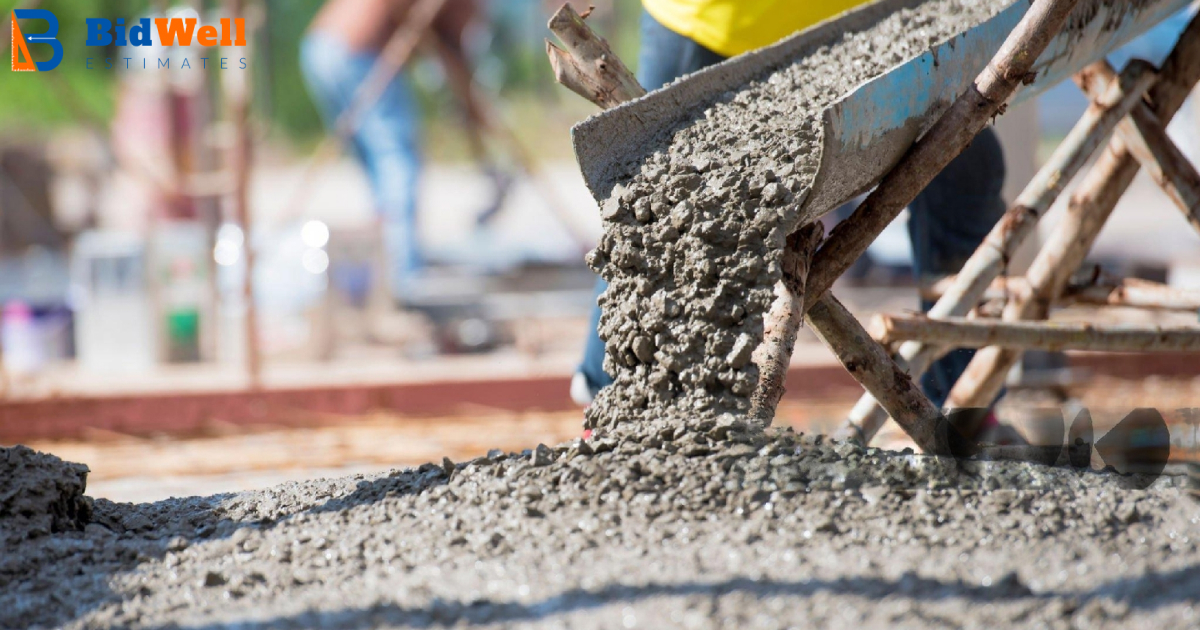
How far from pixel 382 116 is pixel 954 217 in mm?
3783

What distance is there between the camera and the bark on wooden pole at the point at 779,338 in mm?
1883

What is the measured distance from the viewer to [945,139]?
201cm

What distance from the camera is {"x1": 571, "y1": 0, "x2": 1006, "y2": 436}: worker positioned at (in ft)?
8.57

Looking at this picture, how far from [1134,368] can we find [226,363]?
375 centimetres

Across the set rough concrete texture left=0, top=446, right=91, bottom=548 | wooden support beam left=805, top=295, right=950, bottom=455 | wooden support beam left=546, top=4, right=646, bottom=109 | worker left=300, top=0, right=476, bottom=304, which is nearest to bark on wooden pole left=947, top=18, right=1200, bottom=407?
wooden support beam left=805, top=295, right=950, bottom=455

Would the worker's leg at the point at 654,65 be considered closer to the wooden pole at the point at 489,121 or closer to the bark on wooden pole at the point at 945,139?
the bark on wooden pole at the point at 945,139

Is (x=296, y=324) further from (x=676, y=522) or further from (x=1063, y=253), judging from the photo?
(x=676, y=522)

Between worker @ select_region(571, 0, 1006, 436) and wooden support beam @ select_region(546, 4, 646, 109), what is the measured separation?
19.2 inches

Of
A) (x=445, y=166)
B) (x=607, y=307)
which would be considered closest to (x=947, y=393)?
(x=607, y=307)

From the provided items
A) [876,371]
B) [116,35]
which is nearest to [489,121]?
[116,35]

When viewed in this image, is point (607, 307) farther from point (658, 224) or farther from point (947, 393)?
point (947, 393)

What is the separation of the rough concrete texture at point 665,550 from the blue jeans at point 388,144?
422 centimetres

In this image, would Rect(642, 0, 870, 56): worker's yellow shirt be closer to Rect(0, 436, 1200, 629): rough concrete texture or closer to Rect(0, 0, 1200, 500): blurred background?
Rect(0, 436, 1200, 629): rough concrete texture

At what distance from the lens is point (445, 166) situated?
1845 cm
